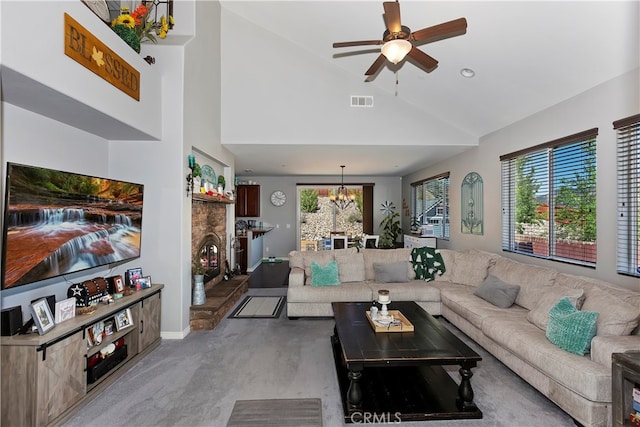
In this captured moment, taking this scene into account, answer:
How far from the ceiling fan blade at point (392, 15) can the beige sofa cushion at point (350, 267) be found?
3170 mm

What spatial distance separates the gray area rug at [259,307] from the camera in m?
4.37

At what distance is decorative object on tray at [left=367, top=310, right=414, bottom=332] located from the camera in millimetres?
2715

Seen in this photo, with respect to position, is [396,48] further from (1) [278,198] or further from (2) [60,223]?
(1) [278,198]

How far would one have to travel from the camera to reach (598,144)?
3041 millimetres

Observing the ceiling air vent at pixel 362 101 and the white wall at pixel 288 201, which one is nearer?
the ceiling air vent at pixel 362 101

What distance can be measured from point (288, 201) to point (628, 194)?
7.60 metres

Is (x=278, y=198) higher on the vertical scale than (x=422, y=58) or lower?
lower

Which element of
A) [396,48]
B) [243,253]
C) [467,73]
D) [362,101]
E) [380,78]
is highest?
[380,78]

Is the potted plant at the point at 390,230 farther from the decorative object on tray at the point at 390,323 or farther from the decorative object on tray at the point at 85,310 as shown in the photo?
the decorative object on tray at the point at 85,310

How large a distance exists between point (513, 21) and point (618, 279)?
264cm

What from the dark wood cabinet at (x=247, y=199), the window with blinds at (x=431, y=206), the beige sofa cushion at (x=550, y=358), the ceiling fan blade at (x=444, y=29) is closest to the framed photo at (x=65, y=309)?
the ceiling fan blade at (x=444, y=29)

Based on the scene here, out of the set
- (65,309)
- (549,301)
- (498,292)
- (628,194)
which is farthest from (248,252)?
(628,194)

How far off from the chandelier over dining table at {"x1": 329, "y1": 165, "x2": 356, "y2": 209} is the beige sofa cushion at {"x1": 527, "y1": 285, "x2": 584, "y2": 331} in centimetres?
527

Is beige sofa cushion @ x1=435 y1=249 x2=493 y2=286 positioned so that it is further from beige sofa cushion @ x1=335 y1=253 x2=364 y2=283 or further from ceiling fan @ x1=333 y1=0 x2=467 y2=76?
ceiling fan @ x1=333 y1=0 x2=467 y2=76
